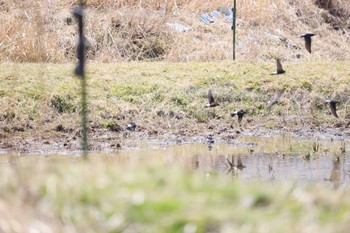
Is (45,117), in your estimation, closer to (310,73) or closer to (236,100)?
(236,100)

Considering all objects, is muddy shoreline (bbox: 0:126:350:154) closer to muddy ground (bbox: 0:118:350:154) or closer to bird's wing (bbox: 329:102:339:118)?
muddy ground (bbox: 0:118:350:154)

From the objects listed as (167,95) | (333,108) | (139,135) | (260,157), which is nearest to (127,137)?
(139,135)

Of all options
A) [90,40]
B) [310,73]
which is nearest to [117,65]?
[90,40]

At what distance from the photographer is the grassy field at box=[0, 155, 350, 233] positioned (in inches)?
139

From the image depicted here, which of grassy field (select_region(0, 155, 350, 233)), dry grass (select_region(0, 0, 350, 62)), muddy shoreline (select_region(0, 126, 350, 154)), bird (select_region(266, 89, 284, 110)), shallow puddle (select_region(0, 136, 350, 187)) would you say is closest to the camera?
grassy field (select_region(0, 155, 350, 233))

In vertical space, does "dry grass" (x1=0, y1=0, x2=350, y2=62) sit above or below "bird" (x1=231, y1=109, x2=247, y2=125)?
above

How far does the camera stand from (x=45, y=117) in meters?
11.3

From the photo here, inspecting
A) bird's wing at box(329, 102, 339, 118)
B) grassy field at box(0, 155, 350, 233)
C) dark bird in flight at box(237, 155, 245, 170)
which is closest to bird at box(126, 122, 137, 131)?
dark bird in flight at box(237, 155, 245, 170)

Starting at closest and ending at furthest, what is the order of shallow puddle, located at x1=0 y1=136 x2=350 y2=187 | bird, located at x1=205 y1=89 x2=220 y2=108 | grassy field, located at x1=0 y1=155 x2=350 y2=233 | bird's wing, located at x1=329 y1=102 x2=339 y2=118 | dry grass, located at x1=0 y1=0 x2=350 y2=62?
grassy field, located at x1=0 y1=155 x2=350 y2=233 → shallow puddle, located at x1=0 y1=136 x2=350 y2=187 → bird, located at x1=205 y1=89 x2=220 y2=108 → bird's wing, located at x1=329 y1=102 x2=339 y2=118 → dry grass, located at x1=0 y1=0 x2=350 y2=62

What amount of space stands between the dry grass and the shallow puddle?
12.8 feet

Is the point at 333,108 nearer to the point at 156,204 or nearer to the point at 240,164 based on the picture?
the point at 240,164

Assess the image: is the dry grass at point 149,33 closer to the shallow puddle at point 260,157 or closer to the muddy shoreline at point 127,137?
the muddy shoreline at point 127,137

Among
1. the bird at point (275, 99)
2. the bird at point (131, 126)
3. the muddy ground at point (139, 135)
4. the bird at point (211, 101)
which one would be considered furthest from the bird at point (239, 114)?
the bird at point (131, 126)

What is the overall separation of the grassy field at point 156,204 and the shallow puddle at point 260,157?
4464mm
